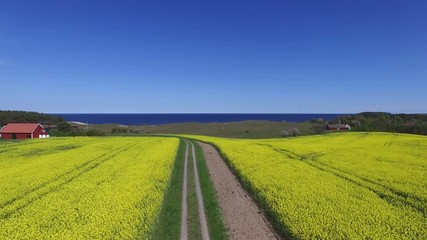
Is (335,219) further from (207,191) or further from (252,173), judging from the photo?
(252,173)

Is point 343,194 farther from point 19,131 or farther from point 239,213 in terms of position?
point 19,131

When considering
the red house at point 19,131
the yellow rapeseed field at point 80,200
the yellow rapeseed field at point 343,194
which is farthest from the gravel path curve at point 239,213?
the red house at point 19,131

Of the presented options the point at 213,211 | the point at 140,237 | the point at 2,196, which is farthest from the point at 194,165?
the point at 140,237

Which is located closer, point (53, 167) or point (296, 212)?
point (296, 212)

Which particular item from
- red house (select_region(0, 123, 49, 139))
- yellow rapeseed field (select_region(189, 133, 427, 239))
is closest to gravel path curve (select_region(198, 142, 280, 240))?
yellow rapeseed field (select_region(189, 133, 427, 239))

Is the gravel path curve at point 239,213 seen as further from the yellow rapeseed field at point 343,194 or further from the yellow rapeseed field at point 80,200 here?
the yellow rapeseed field at point 80,200

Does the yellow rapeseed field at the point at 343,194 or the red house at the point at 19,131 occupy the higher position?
the red house at the point at 19,131
